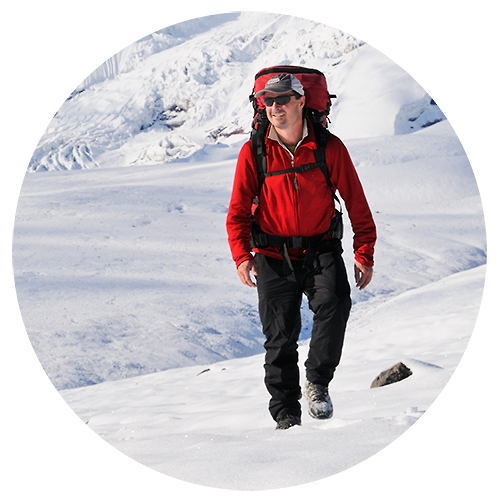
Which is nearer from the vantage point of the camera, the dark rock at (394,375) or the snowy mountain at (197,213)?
the dark rock at (394,375)

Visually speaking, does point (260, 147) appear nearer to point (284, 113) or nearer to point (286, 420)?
point (284, 113)

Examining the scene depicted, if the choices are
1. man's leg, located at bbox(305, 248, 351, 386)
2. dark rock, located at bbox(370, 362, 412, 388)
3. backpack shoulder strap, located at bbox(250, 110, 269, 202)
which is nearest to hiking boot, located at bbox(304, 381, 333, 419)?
man's leg, located at bbox(305, 248, 351, 386)

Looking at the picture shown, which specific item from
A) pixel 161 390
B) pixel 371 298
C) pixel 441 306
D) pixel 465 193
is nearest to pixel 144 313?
pixel 161 390

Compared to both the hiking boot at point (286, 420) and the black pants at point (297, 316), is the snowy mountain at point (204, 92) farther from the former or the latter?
the hiking boot at point (286, 420)

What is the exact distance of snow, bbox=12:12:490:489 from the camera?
3357 mm

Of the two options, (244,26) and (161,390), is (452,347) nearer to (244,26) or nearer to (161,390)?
(161,390)

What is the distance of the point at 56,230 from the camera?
9.23 metres

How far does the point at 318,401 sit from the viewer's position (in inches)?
124

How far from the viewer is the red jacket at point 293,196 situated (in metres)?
2.96

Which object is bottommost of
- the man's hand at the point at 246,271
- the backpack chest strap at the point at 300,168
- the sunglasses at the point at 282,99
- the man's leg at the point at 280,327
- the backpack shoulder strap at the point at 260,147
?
the man's leg at the point at 280,327

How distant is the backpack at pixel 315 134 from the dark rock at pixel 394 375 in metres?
1.39

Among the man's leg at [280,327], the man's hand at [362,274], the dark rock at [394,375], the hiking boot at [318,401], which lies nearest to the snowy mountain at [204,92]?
the man's hand at [362,274]

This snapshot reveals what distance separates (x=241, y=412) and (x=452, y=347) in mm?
1926

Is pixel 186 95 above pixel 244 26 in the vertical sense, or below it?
below
